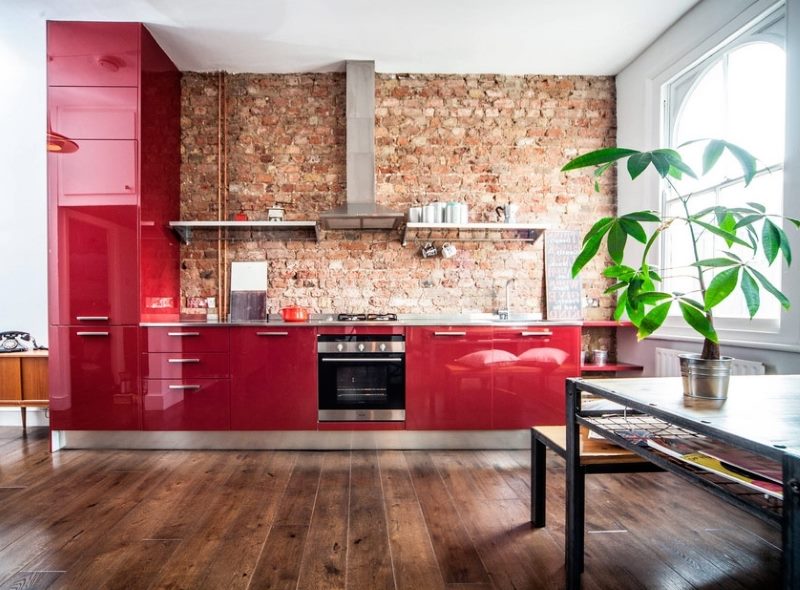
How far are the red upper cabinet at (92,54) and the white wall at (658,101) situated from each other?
3.89 meters

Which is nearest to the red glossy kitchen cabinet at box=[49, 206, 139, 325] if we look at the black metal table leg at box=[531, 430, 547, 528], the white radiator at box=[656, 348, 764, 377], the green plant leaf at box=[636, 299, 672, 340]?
the black metal table leg at box=[531, 430, 547, 528]

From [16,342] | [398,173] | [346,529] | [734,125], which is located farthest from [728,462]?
[16,342]

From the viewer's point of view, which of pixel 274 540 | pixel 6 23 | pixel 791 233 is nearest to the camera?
pixel 274 540

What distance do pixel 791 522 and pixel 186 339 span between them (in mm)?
3310

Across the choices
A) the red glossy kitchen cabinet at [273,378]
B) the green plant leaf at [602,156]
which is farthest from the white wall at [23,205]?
the green plant leaf at [602,156]

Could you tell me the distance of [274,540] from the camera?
1978mm

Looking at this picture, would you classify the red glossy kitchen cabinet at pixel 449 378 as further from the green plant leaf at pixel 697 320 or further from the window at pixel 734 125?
the green plant leaf at pixel 697 320

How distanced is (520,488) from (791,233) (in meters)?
2.00

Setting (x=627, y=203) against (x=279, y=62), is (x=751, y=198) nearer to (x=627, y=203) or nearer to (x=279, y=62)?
(x=627, y=203)

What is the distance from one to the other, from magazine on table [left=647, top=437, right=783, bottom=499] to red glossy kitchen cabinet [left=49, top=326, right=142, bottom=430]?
3.29 metres

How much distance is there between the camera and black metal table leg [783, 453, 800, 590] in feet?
2.31

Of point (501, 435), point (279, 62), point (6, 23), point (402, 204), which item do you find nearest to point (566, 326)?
point (501, 435)

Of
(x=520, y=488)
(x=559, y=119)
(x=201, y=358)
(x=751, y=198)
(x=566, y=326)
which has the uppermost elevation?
(x=559, y=119)

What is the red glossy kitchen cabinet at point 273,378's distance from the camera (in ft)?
10.6
